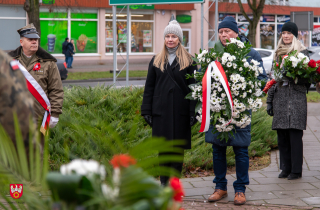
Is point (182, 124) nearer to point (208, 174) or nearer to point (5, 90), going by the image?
point (208, 174)

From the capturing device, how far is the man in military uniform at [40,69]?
4559 mm

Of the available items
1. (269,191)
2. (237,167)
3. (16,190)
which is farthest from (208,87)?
(16,190)

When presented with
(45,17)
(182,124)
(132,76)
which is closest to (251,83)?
(182,124)

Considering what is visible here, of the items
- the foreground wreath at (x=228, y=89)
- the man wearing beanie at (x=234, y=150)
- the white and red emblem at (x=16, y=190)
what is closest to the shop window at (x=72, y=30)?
the man wearing beanie at (x=234, y=150)

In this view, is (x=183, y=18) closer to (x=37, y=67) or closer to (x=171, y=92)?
(x=171, y=92)

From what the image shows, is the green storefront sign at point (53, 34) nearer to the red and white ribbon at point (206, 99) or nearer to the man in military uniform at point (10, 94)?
the red and white ribbon at point (206, 99)

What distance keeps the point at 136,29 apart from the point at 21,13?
26.8 feet

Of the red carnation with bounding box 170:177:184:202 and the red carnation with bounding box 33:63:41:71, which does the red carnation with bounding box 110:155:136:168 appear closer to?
the red carnation with bounding box 170:177:184:202

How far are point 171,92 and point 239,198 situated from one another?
1.34 m

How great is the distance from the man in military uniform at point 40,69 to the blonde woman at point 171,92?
3.18 feet

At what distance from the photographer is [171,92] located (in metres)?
Answer: 4.75

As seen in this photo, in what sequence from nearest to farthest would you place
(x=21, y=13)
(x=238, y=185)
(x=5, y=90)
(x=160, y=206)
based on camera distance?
(x=160, y=206) < (x=5, y=90) < (x=238, y=185) < (x=21, y=13)

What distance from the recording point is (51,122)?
4613mm

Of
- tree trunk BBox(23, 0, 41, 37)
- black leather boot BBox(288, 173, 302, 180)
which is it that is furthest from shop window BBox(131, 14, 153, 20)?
black leather boot BBox(288, 173, 302, 180)
